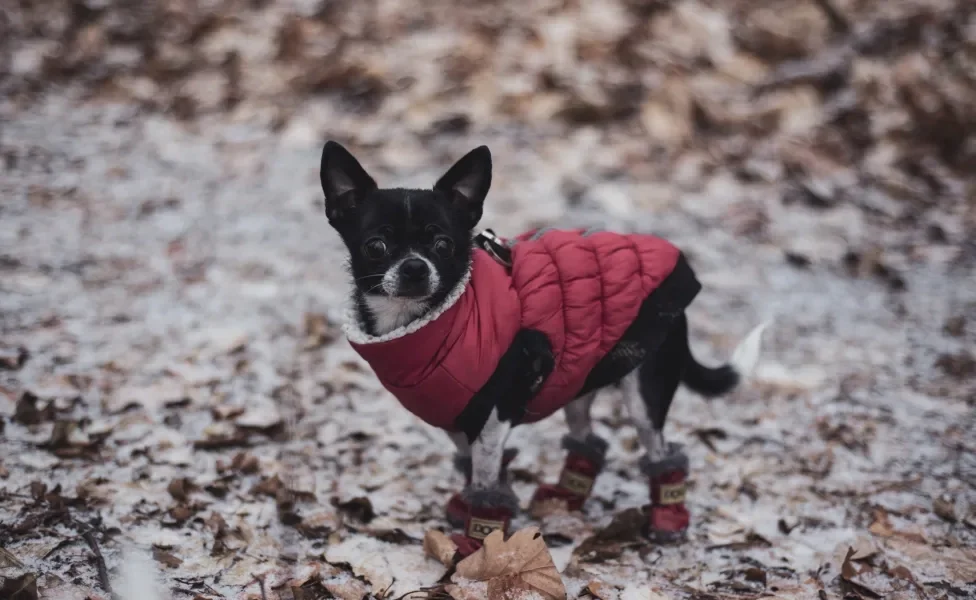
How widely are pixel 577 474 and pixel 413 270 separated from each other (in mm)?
1304

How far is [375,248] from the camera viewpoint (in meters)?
2.68

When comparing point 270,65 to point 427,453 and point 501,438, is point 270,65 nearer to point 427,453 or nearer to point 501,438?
point 427,453

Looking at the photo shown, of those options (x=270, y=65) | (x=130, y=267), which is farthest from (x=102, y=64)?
(x=130, y=267)

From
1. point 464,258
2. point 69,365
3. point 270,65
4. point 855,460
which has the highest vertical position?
point 270,65

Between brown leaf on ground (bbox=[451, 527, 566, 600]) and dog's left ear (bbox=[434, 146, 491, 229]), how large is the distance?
1.10 metres

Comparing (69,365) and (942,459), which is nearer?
(942,459)

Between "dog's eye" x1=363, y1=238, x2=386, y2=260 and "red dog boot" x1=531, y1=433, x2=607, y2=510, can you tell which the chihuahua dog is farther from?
"red dog boot" x1=531, y1=433, x2=607, y2=510

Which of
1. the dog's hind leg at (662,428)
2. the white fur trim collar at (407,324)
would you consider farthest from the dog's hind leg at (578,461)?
the white fur trim collar at (407,324)

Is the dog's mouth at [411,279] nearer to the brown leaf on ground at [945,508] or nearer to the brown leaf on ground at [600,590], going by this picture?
the brown leaf on ground at [600,590]

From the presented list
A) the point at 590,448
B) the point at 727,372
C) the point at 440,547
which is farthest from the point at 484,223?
the point at 440,547

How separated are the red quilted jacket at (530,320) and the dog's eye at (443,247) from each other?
11 centimetres

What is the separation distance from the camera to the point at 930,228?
5.81m

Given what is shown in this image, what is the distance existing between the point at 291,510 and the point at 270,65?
5.06 m

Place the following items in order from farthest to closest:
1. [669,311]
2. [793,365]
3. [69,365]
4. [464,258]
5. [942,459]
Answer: [793,365] < [69,365] < [942,459] < [669,311] < [464,258]
